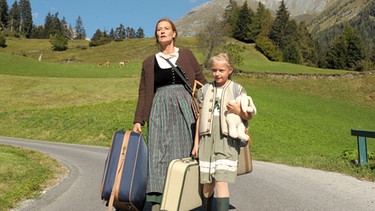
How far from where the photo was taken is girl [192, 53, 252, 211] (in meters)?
3.99

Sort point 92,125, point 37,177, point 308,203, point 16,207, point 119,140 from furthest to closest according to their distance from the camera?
point 92,125 → point 37,177 → point 308,203 → point 16,207 → point 119,140

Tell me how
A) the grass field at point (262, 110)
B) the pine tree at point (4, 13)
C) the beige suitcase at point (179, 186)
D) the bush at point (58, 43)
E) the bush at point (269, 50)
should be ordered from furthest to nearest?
the pine tree at point (4, 13), the bush at point (58, 43), the bush at point (269, 50), the grass field at point (262, 110), the beige suitcase at point (179, 186)

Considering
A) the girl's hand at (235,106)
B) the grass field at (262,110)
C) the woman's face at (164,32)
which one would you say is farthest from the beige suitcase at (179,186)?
the grass field at (262,110)

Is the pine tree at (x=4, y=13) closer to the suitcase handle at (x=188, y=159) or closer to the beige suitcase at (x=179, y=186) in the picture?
the suitcase handle at (x=188, y=159)

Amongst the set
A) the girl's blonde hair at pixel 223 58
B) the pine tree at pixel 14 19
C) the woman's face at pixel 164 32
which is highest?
the pine tree at pixel 14 19

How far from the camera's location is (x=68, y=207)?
18.3ft

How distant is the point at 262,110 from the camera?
31.7 m

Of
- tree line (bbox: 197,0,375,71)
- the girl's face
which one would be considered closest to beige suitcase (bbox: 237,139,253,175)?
the girl's face

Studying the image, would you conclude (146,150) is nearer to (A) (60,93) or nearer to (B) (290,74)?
(A) (60,93)

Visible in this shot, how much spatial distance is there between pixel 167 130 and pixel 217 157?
0.64 metres

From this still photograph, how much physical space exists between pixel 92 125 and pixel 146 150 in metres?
19.0

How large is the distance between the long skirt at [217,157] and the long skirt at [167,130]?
0.86ft

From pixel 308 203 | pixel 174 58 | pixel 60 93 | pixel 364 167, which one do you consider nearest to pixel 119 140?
pixel 174 58

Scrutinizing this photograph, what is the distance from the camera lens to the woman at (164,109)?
4172 millimetres
